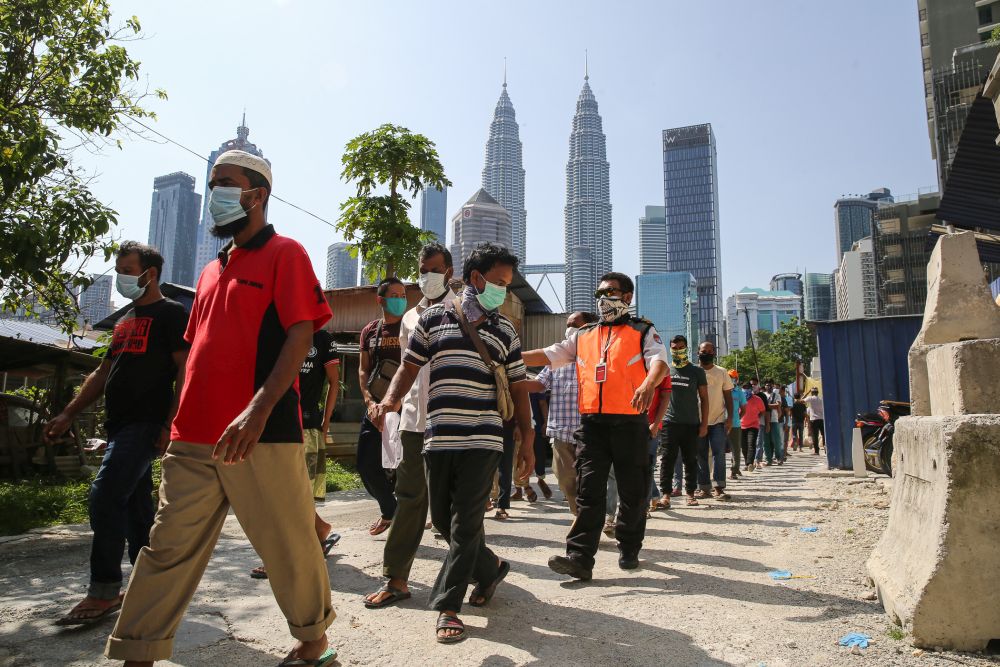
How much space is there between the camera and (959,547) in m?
2.66

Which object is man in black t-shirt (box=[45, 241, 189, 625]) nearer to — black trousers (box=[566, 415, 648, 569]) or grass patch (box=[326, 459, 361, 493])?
black trousers (box=[566, 415, 648, 569])

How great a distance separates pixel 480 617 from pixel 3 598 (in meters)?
2.70

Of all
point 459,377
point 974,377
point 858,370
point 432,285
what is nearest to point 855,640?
point 974,377

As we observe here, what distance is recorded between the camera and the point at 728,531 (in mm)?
6168

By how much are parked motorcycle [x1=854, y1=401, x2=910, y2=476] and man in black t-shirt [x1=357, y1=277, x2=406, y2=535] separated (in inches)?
303

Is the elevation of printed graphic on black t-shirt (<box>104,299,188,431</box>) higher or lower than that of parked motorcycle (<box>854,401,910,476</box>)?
higher

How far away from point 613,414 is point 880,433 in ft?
24.0

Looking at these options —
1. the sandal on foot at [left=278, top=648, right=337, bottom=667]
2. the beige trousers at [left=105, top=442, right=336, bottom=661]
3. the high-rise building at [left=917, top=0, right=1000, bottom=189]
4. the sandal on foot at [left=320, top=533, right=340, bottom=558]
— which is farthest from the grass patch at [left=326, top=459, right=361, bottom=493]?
the high-rise building at [left=917, top=0, right=1000, bottom=189]

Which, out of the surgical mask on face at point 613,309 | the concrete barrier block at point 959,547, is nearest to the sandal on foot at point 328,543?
the surgical mask on face at point 613,309

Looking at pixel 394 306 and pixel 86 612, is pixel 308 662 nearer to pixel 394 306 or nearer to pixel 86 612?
pixel 86 612

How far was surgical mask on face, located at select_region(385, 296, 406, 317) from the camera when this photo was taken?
207 inches

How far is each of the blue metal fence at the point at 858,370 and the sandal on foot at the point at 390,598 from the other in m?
10.8

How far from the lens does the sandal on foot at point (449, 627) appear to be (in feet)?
9.73

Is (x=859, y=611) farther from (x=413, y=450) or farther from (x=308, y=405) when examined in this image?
(x=308, y=405)
